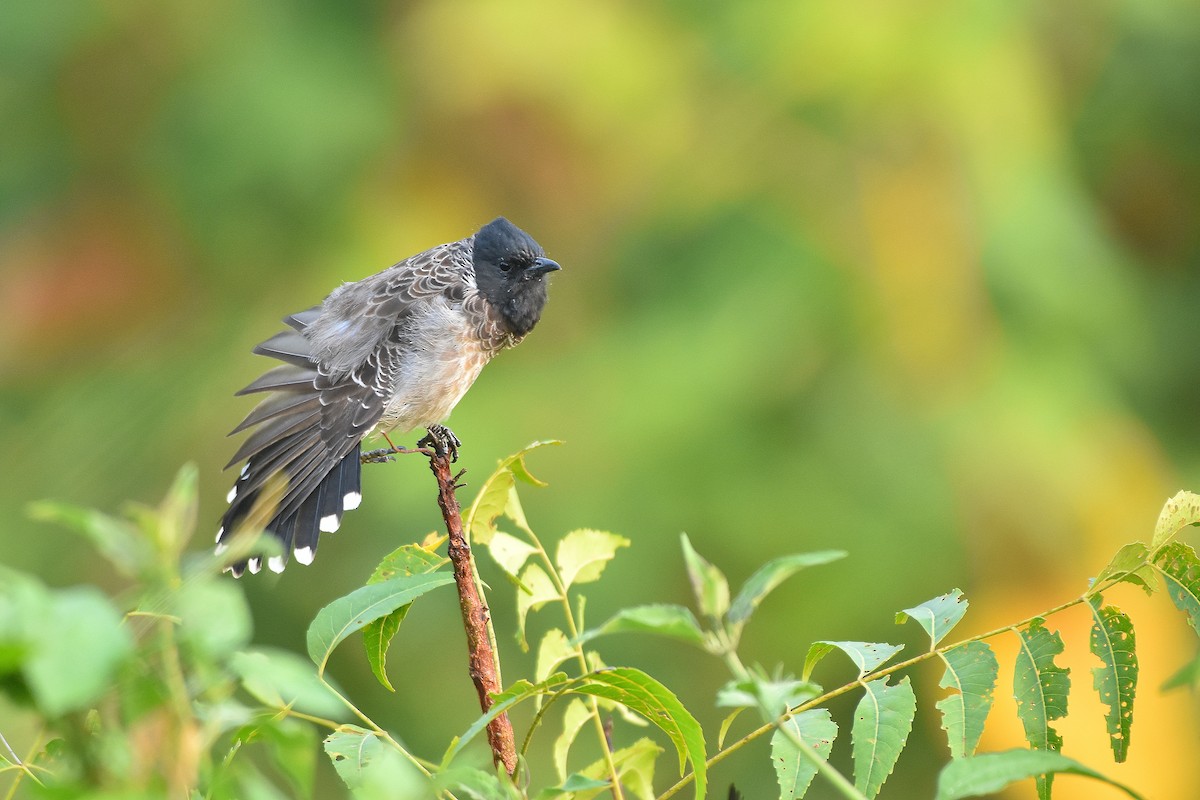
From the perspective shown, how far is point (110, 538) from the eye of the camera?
661mm

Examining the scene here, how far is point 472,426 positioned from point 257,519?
3.18m

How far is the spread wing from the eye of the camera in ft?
10.5

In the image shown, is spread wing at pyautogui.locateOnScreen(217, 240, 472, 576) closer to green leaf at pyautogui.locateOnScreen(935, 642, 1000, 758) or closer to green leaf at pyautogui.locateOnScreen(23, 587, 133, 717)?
green leaf at pyautogui.locateOnScreen(935, 642, 1000, 758)

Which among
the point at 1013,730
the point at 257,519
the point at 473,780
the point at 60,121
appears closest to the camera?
the point at 473,780

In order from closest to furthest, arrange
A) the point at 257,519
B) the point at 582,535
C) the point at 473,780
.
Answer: the point at 473,780
the point at 582,535
the point at 257,519

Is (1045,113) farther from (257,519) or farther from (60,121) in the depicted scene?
(60,121)

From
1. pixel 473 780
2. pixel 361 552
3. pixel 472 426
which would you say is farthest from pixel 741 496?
pixel 473 780

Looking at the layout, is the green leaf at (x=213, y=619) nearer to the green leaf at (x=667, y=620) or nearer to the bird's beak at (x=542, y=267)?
the green leaf at (x=667, y=620)

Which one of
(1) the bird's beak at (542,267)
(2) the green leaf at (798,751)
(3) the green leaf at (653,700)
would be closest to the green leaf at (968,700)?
(2) the green leaf at (798,751)

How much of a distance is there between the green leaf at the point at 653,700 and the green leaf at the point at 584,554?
39cm

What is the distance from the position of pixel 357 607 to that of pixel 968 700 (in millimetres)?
681

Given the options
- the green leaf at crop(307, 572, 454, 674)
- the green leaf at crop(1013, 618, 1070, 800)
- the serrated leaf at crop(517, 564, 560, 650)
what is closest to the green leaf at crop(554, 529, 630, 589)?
the serrated leaf at crop(517, 564, 560, 650)

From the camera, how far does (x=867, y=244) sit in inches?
233

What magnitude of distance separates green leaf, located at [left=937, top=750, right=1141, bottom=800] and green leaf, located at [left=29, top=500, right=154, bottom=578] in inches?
21.9
